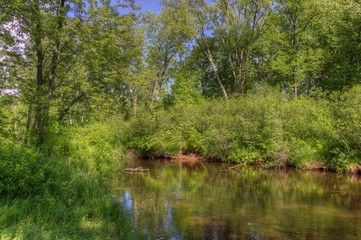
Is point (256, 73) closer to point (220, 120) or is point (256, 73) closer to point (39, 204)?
point (220, 120)

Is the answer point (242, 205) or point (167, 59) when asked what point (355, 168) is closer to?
point (242, 205)

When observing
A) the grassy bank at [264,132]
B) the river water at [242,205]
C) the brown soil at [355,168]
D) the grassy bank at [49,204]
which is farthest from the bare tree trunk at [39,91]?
the brown soil at [355,168]

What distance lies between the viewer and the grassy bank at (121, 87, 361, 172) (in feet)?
70.5

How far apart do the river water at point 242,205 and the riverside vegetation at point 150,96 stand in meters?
1.68

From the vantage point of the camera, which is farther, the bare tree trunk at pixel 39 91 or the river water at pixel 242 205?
the bare tree trunk at pixel 39 91

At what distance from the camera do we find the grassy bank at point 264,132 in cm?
2149

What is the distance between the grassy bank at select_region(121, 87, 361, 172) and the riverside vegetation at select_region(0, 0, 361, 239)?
0.10m

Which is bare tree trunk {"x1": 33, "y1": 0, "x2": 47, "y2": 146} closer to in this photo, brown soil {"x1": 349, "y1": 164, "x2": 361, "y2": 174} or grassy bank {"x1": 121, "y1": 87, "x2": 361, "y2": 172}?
grassy bank {"x1": 121, "y1": 87, "x2": 361, "y2": 172}

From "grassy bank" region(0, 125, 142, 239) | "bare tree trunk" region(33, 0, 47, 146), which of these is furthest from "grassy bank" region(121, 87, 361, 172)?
"grassy bank" region(0, 125, 142, 239)

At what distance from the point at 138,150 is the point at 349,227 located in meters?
23.0

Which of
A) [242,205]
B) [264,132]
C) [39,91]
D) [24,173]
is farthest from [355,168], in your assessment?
[24,173]

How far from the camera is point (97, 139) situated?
1731 cm

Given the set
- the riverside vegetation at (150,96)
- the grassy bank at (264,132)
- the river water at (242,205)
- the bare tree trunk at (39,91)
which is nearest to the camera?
the riverside vegetation at (150,96)

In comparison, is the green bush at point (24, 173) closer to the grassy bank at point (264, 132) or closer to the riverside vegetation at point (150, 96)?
the riverside vegetation at point (150, 96)
